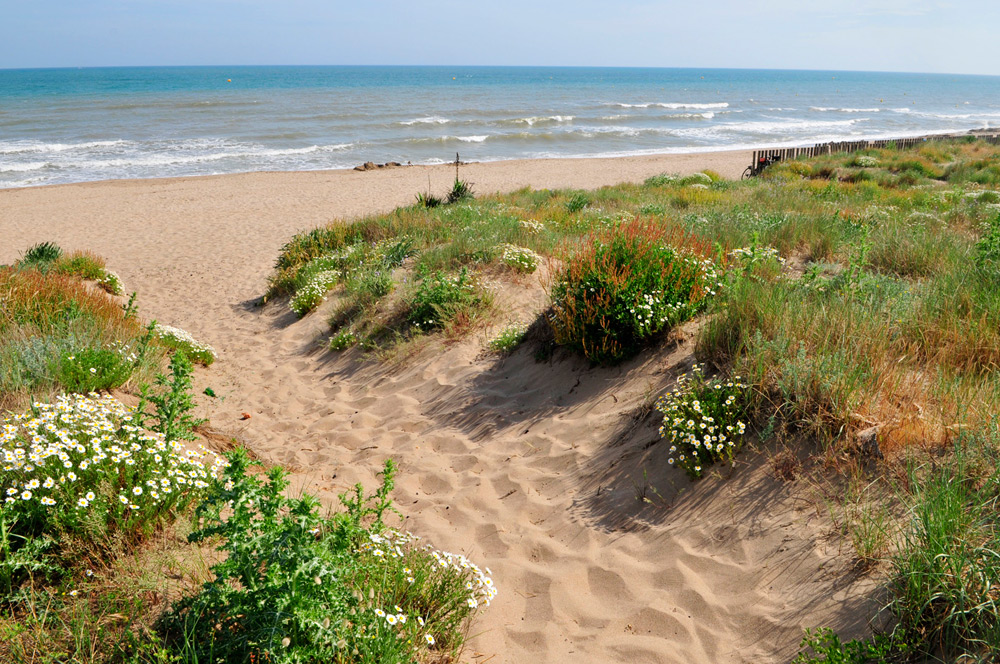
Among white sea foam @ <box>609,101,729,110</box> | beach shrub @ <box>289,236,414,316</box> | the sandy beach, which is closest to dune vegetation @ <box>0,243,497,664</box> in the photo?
the sandy beach

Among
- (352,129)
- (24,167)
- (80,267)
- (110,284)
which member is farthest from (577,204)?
(352,129)

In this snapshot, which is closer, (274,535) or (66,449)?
(274,535)

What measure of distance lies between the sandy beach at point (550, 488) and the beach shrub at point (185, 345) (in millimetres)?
191

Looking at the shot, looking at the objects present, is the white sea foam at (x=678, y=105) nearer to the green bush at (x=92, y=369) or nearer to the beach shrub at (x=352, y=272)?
the beach shrub at (x=352, y=272)

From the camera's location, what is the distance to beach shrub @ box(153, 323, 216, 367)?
24.2ft

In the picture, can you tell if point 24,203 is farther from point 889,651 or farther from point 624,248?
point 889,651

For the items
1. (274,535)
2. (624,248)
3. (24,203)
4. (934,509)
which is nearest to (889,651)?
(934,509)

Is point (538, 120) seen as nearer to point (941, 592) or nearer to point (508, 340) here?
point (508, 340)

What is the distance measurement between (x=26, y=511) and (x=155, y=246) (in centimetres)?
1319

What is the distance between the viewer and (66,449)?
137 inches

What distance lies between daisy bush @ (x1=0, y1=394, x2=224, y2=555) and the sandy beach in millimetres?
1376

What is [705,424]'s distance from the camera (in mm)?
4336

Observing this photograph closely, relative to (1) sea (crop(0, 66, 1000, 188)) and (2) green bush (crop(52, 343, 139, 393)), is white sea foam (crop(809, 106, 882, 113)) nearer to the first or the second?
(1) sea (crop(0, 66, 1000, 188))

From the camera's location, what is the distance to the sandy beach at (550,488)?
3.36 meters
